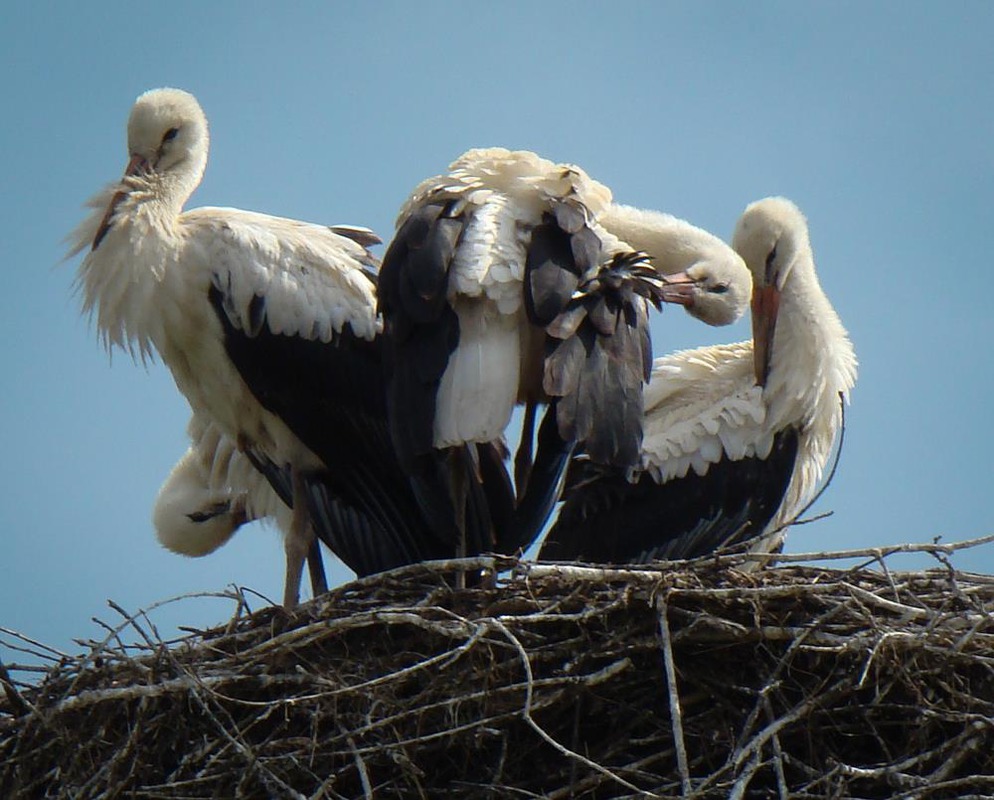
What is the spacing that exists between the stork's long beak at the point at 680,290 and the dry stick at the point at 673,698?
1843mm

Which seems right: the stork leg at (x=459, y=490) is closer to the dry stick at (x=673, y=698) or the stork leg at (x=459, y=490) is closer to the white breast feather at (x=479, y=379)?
the white breast feather at (x=479, y=379)

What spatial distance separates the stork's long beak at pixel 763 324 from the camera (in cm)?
632

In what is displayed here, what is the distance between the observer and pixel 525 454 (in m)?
5.58

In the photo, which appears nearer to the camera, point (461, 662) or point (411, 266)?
point (461, 662)

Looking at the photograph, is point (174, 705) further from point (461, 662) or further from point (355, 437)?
point (355, 437)

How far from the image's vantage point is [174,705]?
4832 millimetres

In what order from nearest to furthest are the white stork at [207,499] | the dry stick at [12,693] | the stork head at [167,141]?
the dry stick at [12,693]
the stork head at [167,141]
the white stork at [207,499]

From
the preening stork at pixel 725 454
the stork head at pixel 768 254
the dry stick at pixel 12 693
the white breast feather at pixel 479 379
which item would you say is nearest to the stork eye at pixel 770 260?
the stork head at pixel 768 254

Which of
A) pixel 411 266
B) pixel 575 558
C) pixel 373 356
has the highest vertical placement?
pixel 411 266

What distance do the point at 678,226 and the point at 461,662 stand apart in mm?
2177

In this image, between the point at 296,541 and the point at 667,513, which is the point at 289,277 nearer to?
the point at 296,541

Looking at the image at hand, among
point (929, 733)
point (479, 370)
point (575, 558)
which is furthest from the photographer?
point (575, 558)

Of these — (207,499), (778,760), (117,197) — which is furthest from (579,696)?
(207,499)

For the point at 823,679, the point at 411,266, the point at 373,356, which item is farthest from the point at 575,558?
the point at 823,679
